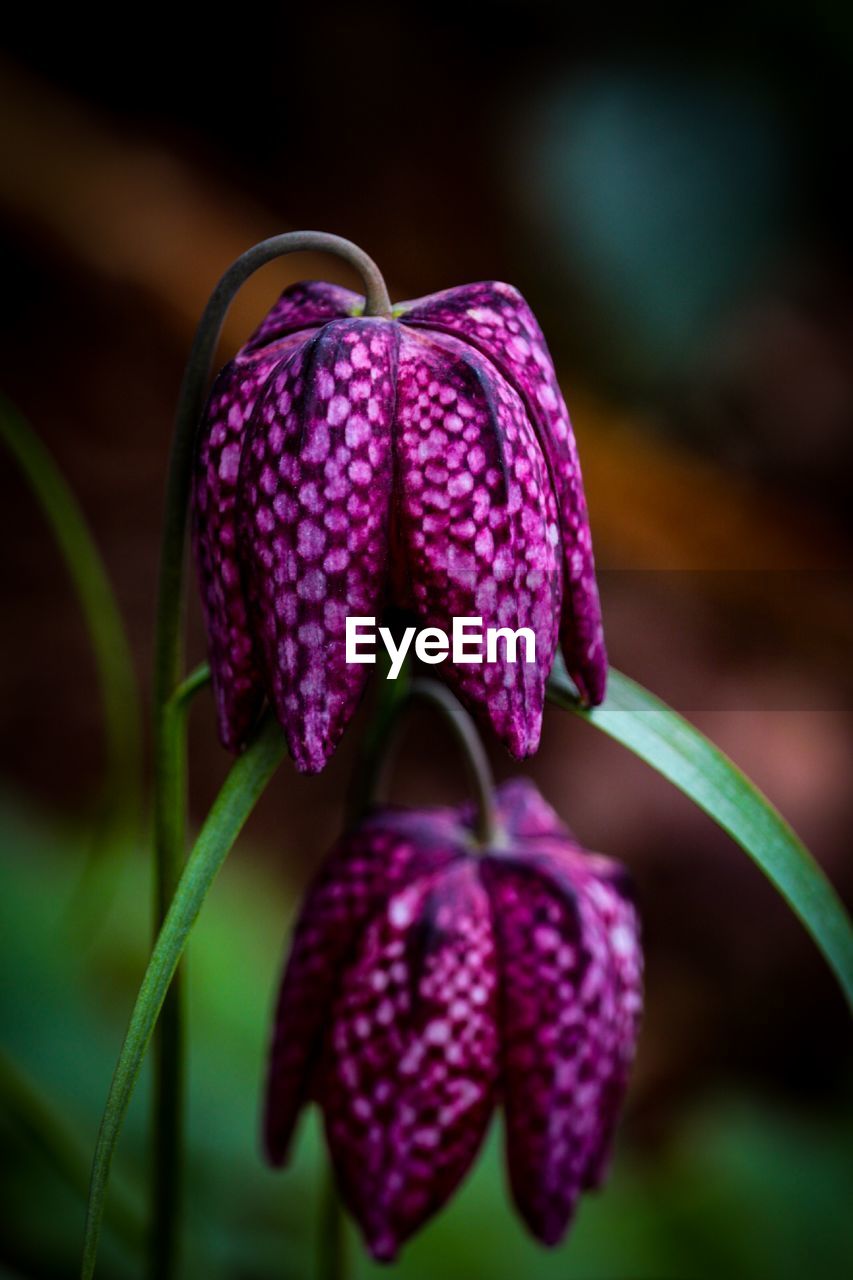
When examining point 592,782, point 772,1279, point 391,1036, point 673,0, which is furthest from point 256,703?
point 673,0

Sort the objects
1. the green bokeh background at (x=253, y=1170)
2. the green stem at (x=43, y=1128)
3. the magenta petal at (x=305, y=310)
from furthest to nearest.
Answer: the green bokeh background at (x=253, y=1170), the green stem at (x=43, y=1128), the magenta petal at (x=305, y=310)

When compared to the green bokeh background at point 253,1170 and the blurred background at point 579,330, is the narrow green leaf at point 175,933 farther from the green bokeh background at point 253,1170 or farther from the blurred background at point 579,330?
the blurred background at point 579,330

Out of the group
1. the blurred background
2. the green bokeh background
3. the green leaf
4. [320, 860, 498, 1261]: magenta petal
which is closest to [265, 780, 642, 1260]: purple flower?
[320, 860, 498, 1261]: magenta petal

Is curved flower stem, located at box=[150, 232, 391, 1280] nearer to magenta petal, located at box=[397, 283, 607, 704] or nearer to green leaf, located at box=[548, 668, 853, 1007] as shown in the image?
magenta petal, located at box=[397, 283, 607, 704]

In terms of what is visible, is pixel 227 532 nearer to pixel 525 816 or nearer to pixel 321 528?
pixel 321 528

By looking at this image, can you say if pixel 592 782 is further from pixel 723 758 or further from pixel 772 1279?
pixel 723 758

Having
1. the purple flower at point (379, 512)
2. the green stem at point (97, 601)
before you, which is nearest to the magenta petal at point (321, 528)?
the purple flower at point (379, 512)

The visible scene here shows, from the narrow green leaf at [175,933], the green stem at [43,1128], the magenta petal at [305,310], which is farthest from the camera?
the green stem at [43,1128]
